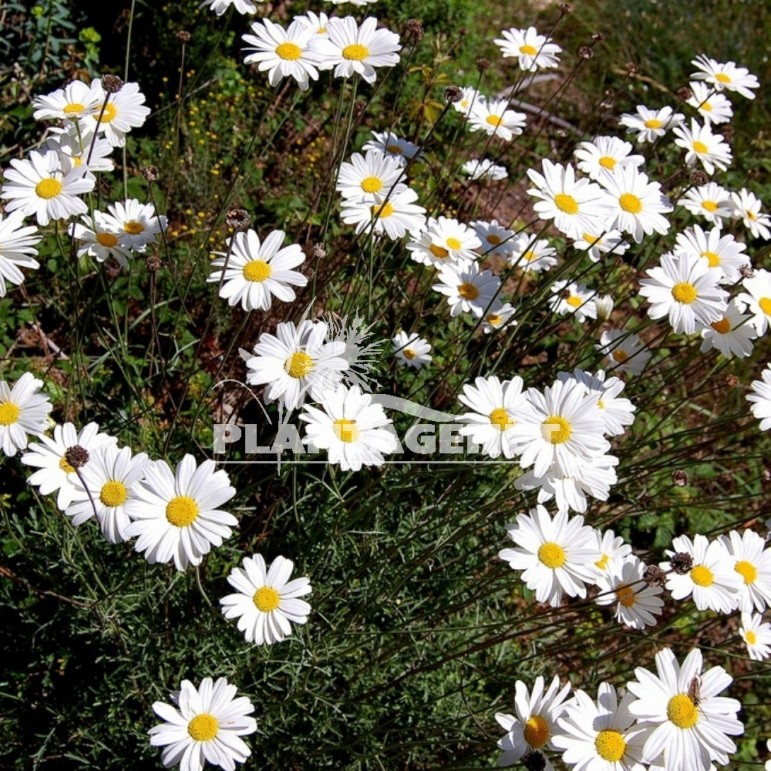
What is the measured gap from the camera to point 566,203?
2.42 m

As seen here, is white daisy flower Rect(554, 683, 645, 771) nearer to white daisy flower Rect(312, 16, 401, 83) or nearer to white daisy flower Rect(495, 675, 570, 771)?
white daisy flower Rect(495, 675, 570, 771)

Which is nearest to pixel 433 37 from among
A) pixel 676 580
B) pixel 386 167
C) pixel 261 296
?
pixel 386 167

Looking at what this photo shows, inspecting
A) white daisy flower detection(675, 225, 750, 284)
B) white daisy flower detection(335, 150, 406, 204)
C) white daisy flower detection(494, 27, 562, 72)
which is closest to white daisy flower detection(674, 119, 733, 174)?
white daisy flower detection(675, 225, 750, 284)

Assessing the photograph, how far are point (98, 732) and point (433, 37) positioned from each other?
4128 mm

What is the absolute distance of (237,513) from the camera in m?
2.80

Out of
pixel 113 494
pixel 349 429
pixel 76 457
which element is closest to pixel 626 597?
pixel 349 429

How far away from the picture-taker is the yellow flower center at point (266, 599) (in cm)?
199

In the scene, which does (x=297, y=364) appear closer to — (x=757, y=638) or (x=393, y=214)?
(x=393, y=214)

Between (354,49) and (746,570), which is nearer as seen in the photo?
(746,570)

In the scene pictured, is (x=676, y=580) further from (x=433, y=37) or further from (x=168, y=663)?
(x=433, y=37)

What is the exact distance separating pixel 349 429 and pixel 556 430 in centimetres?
50

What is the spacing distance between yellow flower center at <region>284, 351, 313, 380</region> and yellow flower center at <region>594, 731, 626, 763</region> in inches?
41.7

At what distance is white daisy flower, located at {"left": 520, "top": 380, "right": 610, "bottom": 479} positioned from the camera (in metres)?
1.98

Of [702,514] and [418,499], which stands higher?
[702,514]
